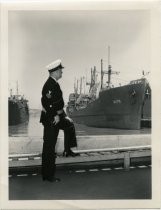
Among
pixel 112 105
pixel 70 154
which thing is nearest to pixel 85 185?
pixel 70 154

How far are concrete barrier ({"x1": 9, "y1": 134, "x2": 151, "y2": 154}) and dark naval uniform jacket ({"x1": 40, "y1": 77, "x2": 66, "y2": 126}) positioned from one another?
0.24 ft

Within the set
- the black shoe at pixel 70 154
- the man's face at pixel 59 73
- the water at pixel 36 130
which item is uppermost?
the man's face at pixel 59 73

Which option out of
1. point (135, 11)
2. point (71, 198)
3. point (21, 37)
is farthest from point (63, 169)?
point (135, 11)

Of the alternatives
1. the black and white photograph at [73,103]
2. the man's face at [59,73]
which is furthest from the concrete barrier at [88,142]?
the man's face at [59,73]

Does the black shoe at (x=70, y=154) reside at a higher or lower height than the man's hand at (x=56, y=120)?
lower

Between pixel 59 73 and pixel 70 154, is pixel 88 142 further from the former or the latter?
pixel 59 73

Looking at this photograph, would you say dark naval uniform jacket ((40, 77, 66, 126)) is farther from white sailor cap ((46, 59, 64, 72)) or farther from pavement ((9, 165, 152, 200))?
pavement ((9, 165, 152, 200))

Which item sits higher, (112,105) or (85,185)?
(112,105)

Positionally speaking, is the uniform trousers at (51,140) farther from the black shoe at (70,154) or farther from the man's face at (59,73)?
the man's face at (59,73)

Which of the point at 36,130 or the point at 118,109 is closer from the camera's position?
the point at 36,130

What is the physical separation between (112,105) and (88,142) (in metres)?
0.21

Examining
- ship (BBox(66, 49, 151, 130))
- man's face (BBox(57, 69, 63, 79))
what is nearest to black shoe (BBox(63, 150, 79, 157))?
ship (BBox(66, 49, 151, 130))

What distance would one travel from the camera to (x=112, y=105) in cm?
153

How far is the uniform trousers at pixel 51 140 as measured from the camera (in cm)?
134
